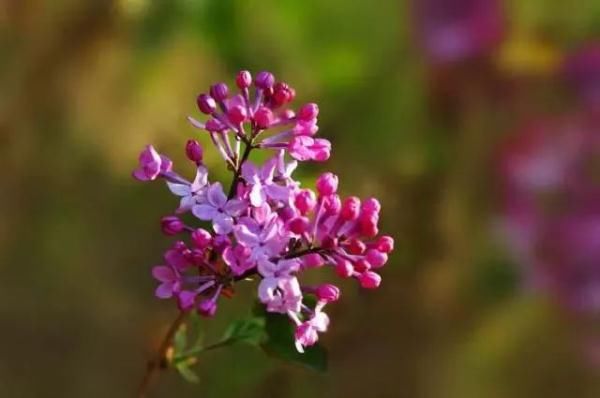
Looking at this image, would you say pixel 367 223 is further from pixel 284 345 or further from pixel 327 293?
pixel 284 345

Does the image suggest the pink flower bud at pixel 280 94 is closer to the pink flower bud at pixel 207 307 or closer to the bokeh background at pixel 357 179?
the pink flower bud at pixel 207 307

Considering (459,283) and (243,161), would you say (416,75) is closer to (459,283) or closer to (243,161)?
(459,283)

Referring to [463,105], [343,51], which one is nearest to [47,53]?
[343,51]

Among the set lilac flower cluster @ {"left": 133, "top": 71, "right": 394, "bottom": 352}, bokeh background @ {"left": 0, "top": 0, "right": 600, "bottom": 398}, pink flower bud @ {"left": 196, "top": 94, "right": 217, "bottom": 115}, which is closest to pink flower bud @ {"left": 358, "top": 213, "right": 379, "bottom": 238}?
lilac flower cluster @ {"left": 133, "top": 71, "right": 394, "bottom": 352}

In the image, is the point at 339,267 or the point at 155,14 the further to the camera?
the point at 155,14

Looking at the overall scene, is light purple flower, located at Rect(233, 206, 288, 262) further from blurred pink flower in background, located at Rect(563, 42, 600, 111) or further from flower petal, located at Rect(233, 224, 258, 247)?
blurred pink flower in background, located at Rect(563, 42, 600, 111)

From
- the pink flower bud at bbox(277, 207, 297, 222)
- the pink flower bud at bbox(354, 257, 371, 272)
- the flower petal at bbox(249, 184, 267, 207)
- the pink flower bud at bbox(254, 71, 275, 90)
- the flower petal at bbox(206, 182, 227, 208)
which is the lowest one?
the pink flower bud at bbox(354, 257, 371, 272)
